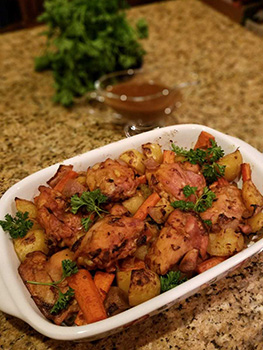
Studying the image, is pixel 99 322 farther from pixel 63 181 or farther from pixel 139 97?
pixel 139 97

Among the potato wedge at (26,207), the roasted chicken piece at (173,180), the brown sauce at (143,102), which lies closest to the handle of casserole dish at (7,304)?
the potato wedge at (26,207)

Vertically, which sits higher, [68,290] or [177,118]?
[68,290]

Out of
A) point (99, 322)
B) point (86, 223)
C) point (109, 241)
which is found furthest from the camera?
point (86, 223)

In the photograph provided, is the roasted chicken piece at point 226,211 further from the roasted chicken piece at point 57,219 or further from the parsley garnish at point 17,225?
the parsley garnish at point 17,225

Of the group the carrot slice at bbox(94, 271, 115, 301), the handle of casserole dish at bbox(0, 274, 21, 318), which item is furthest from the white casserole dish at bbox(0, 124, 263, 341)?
the carrot slice at bbox(94, 271, 115, 301)

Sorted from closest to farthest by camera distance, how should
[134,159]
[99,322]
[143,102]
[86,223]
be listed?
[99,322]
[86,223]
[134,159]
[143,102]

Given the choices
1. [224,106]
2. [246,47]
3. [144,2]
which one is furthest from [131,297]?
[144,2]

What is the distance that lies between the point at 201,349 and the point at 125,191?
437 mm

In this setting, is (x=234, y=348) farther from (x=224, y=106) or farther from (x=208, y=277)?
(x=224, y=106)

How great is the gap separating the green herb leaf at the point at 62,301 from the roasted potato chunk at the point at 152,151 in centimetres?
47

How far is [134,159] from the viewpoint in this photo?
1099 millimetres

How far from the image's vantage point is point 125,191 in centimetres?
100

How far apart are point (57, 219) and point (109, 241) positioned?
0.18 m

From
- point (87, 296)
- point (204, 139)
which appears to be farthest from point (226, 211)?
point (87, 296)
